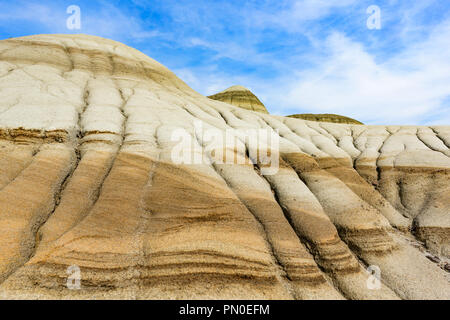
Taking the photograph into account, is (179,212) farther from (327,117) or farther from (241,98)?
(327,117)

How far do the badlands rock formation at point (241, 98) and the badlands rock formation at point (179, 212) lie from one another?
49957 mm

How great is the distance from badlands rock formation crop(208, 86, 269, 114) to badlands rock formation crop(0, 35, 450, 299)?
49957mm

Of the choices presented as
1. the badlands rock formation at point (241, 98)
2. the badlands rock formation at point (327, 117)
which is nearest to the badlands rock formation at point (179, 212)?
the badlands rock formation at point (241, 98)

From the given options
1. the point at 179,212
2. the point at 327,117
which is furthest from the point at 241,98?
the point at 179,212

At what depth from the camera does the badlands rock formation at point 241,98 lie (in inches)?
2648

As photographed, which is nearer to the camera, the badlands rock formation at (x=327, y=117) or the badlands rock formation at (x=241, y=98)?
the badlands rock formation at (x=241, y=98)

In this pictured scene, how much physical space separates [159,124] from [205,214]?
718 centimetres

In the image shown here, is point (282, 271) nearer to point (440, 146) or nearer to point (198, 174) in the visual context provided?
point (198, 174)

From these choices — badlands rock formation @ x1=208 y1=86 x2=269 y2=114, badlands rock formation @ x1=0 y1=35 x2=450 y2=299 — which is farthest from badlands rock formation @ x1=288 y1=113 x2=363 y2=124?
badlands rock formation @ x1=0 y1=35 x2=450 y2=299

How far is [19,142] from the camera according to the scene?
11.0 metres

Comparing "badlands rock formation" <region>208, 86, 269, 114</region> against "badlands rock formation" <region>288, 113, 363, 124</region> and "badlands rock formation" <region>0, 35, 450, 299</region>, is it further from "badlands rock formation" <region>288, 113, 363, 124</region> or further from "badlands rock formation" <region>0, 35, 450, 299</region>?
"badlands rock formation" <region>0, 35, 450, 299</region>

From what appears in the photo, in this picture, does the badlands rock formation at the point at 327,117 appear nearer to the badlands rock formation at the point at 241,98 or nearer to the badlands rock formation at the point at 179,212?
the badlands rock formation at the point at 241,98

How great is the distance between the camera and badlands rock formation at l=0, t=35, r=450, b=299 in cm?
717

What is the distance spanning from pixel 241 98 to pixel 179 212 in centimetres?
6288
